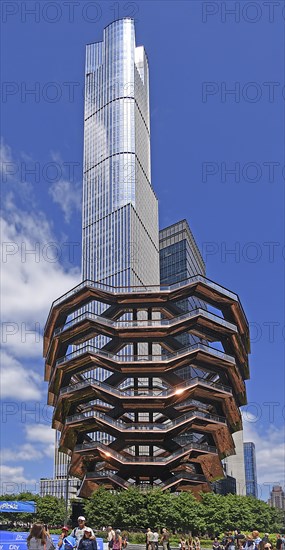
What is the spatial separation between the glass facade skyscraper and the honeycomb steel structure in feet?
288

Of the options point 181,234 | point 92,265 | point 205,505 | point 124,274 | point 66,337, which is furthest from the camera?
point 181,234

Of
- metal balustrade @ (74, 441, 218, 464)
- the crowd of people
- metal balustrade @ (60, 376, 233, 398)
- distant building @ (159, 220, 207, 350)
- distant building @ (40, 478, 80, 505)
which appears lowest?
distant building @ (40, 478, 80, 505)

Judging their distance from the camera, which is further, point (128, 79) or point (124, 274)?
point (128, 79)

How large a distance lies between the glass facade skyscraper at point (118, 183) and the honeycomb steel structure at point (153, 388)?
87887mm

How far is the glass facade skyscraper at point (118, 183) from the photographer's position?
165375mm

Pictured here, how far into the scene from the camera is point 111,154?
593ft

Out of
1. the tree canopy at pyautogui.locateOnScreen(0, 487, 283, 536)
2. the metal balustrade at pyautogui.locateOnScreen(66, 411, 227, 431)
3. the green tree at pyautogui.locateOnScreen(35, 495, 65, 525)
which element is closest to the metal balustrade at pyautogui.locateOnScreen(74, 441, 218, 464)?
the metal balustrade at pyautogui.locateOnScreen(66, 411, 227, 431)

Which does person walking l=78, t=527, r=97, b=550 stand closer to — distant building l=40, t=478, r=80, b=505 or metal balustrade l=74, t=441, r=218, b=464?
metal balustrade l=74, t=441, r=218, b=464

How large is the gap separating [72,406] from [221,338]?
1885 centimetres

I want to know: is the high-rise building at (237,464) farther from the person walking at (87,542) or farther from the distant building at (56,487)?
the person walking at (87,542)

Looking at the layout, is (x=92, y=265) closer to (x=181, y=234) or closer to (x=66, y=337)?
(x=181, y=234)

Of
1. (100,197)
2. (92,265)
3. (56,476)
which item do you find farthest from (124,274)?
(56,476)

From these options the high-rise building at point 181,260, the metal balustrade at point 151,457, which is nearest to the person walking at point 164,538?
the metal balustrade at point 151,457

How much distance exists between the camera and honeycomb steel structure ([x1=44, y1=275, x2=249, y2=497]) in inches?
2584
